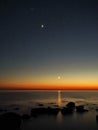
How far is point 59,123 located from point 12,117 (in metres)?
17.1

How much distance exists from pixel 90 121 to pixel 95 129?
28.6ft

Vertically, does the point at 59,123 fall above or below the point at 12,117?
below

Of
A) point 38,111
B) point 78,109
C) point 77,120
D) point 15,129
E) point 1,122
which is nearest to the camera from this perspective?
point 1,122

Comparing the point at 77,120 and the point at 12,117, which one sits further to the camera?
the point at 77,120

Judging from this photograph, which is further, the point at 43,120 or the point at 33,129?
the point at 43,120

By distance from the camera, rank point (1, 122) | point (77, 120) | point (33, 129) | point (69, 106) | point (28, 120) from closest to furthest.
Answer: point (1, 122)
point (33, 129)
point (28, 120)
point (77, 120)
point (69, 106)

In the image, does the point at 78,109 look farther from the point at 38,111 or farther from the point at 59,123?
the point at 59,123

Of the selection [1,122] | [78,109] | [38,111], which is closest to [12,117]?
[1,122]

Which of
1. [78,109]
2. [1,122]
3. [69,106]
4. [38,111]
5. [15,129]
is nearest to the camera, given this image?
[1,122]

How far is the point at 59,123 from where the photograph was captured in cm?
4875

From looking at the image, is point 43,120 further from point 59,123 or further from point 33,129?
point 33,129

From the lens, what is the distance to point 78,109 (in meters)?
66.0

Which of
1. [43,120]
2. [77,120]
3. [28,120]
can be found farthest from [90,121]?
[28,120]

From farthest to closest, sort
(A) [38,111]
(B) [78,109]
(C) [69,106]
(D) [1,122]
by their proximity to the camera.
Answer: (C) [69,106] < (B) [78,109] < (A) [38,111] < (D) [1,122]
